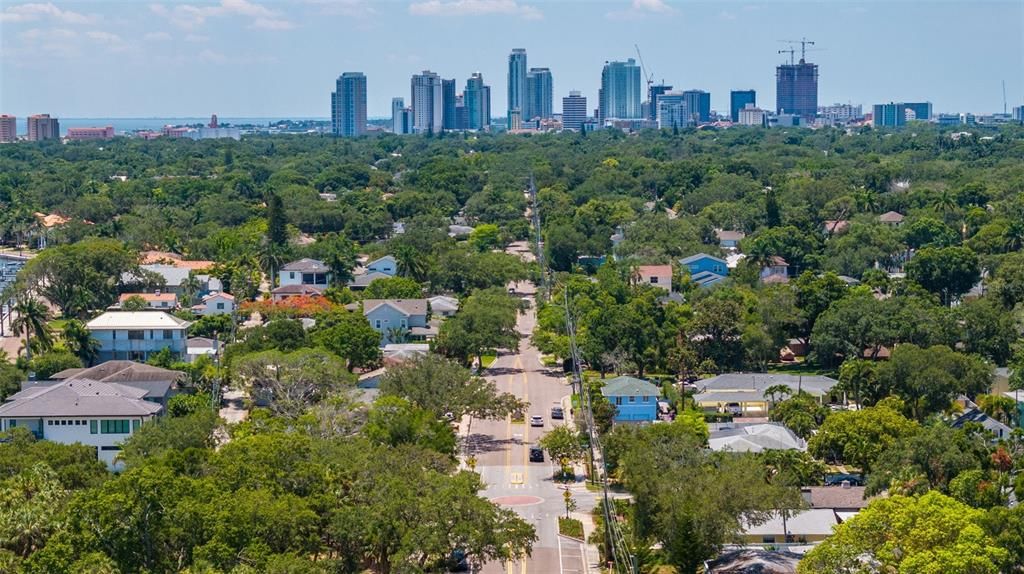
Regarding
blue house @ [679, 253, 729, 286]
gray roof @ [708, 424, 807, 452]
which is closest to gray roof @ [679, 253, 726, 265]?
blue house @ [679, 253, 729, 286]

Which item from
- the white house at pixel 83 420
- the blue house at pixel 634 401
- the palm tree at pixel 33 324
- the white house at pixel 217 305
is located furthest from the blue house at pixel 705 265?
the white house at pixel 83 420

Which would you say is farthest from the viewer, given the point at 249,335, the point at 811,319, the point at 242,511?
the point at 811,319

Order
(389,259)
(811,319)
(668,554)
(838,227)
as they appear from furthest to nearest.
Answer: (838,227) → (389,259) → (811,319) → (668,554)

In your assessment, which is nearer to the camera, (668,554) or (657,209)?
(668,554)

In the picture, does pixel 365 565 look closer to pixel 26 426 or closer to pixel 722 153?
pixel 26 426

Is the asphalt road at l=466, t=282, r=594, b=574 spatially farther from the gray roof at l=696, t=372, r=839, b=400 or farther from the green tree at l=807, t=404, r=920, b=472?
the green tree at l=807, t=404, r=920, b=472

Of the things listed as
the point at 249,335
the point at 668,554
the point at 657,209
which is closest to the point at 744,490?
the point at 668,554

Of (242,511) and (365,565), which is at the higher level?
(242,511)
